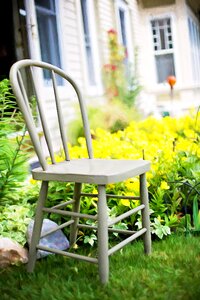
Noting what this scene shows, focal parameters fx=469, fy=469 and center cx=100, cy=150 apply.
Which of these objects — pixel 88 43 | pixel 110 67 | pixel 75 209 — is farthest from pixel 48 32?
pixel 75 209

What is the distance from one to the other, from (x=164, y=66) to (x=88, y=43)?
85.5 inches

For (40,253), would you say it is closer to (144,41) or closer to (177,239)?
(177,239)

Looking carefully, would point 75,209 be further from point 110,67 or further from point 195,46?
point 195,46

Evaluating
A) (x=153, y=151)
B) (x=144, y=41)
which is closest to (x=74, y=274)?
(x=153, y=151)

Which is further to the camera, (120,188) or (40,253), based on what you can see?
(120,188)

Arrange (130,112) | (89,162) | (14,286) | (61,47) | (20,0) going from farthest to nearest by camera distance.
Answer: (130,112), (61,47), (20,0), (89,162), (14,286)

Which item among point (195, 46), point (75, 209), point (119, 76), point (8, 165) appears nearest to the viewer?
point (75, 209)

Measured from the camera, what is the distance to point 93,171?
172 centimetres

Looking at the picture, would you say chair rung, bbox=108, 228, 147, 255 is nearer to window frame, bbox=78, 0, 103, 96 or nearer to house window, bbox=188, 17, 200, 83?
window frame, bbox=78, 0, 103, 96

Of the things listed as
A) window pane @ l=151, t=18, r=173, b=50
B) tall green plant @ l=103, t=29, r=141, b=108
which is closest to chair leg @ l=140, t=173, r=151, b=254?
tall green plant @ l=103, t=29, r=141, b=108

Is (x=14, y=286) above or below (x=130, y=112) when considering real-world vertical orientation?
below

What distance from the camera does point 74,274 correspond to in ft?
5.93

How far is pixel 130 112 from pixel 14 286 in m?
4.29

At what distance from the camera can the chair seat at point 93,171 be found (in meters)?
1.65
